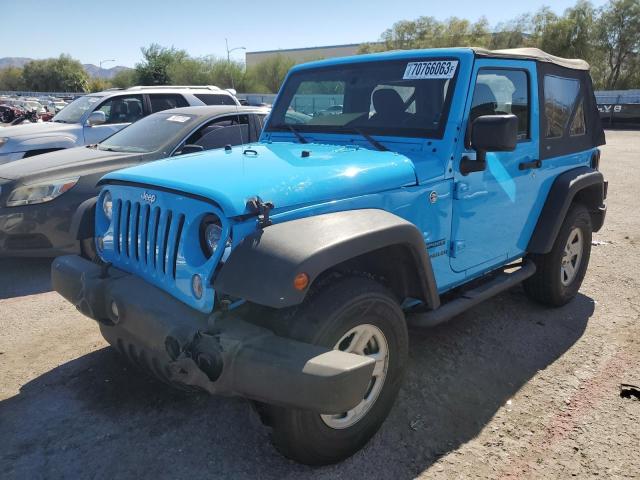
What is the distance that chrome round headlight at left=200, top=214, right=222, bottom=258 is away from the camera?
2.41m

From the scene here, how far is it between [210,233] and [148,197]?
0.47m

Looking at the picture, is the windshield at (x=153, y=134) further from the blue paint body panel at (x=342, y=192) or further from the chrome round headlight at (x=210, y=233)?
the chrome round headlight at (x=210, y=233)

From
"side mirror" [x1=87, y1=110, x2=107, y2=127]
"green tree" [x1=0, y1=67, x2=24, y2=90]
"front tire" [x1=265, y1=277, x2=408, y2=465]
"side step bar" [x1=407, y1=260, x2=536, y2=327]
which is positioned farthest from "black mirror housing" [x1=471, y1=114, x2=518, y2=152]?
"green tree" [x1=0, y1=67, x2=24, y2=90]

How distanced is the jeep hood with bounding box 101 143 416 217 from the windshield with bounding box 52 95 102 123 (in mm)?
6104

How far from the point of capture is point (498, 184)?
356 cm

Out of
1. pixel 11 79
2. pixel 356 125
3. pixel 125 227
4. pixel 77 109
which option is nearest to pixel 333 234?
pixel 125 227

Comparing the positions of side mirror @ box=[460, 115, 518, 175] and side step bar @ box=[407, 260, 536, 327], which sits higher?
side mirror @ box=[460, 115, 518, 175]

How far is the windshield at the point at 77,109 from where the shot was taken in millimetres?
8359

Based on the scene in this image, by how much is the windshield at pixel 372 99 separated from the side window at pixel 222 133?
6.61ft

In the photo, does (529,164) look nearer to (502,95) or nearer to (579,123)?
(502,95)

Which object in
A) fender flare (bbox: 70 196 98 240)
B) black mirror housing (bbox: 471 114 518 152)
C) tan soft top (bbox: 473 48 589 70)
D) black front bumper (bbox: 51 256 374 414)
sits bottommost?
black front bumper (bbox: 51 256 374 414)

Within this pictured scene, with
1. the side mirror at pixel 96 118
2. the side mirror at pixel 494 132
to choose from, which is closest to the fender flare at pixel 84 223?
the side mirror at pixel 494 132

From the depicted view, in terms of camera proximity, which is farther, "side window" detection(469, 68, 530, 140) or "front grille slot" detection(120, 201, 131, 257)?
"side window" detection(469, 68, 530, 140)

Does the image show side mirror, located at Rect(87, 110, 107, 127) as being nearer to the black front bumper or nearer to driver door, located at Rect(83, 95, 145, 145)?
driver door, located at Rect(83, 95, 145, 145)
